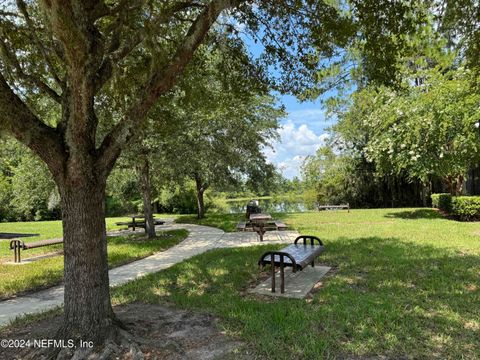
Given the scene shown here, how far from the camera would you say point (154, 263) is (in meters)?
7.87

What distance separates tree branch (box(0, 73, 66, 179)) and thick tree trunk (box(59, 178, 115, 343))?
291 millimetres

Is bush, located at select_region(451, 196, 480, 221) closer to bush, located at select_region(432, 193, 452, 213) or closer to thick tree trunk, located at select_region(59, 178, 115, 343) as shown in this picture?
bush, located at select_region(432, 193, 452, 213)

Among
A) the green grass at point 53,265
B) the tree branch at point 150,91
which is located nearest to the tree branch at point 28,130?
the tree branch at point 150,91

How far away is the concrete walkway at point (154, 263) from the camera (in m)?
5.06

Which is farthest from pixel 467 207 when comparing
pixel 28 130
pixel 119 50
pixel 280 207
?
pixel 280 207

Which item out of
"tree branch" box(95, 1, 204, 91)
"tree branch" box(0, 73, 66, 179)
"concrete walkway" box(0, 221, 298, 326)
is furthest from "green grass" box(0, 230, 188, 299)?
"tree branch" box(95, 1, 204, 91)

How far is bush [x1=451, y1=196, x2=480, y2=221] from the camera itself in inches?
500

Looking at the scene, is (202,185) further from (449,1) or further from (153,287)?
(449,1)

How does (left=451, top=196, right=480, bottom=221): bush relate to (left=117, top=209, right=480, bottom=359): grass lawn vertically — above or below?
above

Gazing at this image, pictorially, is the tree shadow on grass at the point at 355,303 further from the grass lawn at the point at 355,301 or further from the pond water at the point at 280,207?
the pond water at the point at 280,207

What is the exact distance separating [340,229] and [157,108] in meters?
8.19

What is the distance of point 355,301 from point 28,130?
449cm

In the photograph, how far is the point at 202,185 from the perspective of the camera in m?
18.3

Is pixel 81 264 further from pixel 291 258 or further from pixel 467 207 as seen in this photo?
pixel 467 207
